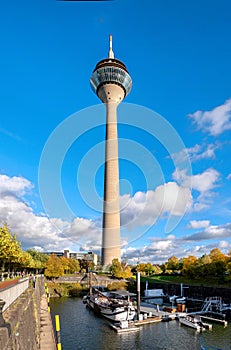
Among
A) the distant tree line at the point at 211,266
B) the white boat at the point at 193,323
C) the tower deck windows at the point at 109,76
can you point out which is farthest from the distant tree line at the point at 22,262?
the tower deck windows at the point at 109,76

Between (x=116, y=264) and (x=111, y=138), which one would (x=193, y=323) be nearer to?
(x=116, y=264)

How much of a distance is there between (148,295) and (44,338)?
44.7 m

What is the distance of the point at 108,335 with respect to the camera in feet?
104

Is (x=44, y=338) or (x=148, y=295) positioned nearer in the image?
(x=44, y=338)

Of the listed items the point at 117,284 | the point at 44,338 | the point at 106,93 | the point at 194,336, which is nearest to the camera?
the point at 44,338

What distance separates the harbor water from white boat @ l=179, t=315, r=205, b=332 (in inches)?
23.0

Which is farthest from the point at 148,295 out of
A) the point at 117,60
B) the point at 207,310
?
the point at 117,60

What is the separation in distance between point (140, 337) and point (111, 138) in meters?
92.1

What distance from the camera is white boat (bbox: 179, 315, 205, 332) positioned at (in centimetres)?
3380

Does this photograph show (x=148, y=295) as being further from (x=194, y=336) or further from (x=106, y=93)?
(x=106, y=93)

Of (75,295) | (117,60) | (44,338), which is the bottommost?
(75,295)

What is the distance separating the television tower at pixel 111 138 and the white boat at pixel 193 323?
228 feet

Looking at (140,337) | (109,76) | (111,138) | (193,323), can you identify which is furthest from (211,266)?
(109,76)

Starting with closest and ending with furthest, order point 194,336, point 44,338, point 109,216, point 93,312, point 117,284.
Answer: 1. point 44,338
2. point 194,336
3. point 93,312
4. point 117,284
5. point 109,216
